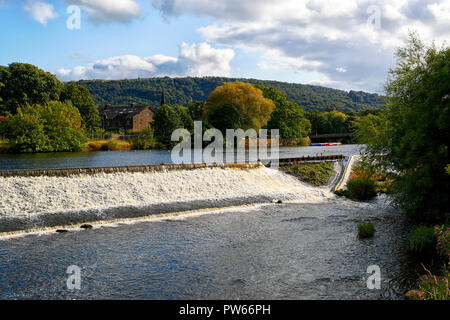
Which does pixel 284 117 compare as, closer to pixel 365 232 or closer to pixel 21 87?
pixel 21 87

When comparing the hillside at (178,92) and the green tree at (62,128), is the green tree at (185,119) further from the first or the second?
the hillside at (178,92)

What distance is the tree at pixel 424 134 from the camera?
481 inches

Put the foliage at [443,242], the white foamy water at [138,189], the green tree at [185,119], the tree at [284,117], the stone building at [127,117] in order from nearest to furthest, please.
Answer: the foliage at [443,242], the white foamy water at [138,189], the green tree at [185,119], the tree at [284,117], the stone building at [127,117]

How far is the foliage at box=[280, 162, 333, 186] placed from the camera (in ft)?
85.7

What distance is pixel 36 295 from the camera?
823 cm

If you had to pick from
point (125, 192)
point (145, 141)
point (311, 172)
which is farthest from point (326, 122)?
point (125, 192)

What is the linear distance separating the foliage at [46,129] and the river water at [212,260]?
37.2m

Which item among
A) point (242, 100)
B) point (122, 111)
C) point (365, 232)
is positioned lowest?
point (365, 232)

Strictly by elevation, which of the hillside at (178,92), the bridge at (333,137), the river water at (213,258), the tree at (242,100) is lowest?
the river water at (213,258)

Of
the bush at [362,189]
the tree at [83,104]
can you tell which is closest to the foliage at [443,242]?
the bush at [362,189]

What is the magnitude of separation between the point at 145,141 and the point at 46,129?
15.8 metres

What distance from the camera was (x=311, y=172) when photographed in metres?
27.0
